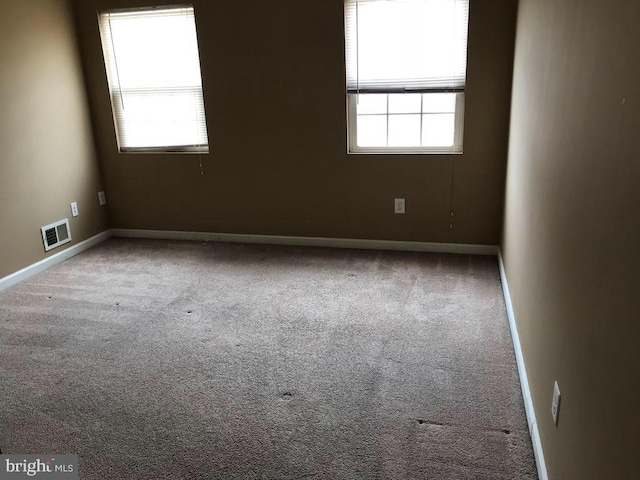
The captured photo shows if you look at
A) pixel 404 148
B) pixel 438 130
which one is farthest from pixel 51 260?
pixel 438 130

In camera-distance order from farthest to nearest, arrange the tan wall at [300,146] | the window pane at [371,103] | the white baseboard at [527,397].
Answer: the window pane at [371,103] → the tan wall at [300,146] → the white baseboard at [527,397]

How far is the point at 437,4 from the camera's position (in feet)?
11.5

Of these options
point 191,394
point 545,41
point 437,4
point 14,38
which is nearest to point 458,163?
point 437,4

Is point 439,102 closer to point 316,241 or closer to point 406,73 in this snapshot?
point 406,73

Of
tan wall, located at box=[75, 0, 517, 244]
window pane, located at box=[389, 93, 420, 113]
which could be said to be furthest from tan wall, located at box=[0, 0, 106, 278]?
window pane, located at box=[389, 93, 420, 113]

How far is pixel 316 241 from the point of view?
430cm

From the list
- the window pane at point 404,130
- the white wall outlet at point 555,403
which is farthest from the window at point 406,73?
the white wall outlet at point 555,403

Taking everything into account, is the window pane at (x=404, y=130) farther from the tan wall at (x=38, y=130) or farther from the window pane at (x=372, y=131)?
the tan wall at (x=38, y=130)

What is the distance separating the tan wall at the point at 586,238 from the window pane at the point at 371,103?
1578mm

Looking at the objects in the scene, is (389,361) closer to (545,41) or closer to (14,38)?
(545,41)

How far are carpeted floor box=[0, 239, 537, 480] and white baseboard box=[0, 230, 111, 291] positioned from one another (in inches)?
3.5

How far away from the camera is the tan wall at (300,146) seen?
12.1ft

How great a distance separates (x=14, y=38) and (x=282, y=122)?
2.03 metres

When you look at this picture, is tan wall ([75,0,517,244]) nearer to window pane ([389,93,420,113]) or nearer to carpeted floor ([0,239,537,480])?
window pane ([389,93,420,113])
